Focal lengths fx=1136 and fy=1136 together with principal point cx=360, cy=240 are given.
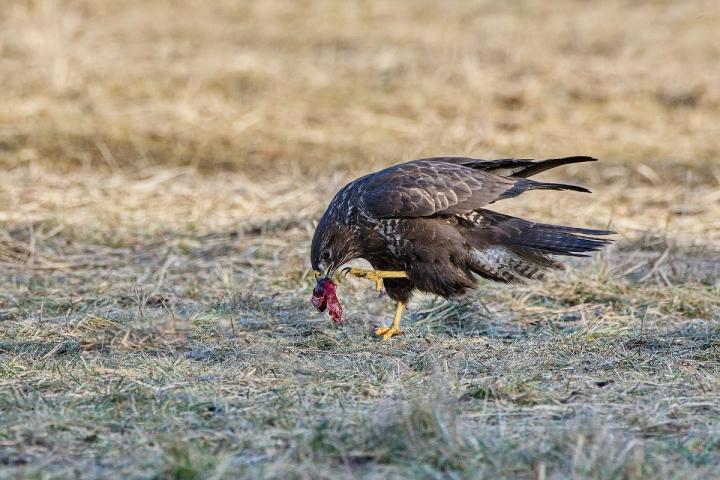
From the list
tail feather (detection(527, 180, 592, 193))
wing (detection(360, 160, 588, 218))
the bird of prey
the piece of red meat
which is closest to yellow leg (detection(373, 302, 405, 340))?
the bird of prey

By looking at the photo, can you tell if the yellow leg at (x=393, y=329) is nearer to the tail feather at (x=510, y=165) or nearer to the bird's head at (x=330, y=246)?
the bird's head at (x=330, y=246)

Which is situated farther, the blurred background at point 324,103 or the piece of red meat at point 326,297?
the blurred background at point 324,103

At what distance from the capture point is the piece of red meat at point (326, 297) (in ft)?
18.4

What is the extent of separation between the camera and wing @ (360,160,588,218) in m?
5.55

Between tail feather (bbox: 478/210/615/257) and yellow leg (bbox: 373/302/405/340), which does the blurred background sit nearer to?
yellow leg (bbox: 373/302/405/340)

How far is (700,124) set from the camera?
11.4m

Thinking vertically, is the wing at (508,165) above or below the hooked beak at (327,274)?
above

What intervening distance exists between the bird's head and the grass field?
1.17ft

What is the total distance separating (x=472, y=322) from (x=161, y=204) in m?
3.40

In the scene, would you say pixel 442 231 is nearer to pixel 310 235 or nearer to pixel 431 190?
pixel 431 190

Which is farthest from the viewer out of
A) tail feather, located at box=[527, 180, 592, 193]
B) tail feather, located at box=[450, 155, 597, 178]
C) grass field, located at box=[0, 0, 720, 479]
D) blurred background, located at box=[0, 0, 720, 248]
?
blurred background, located at box=[0, 0, 720, 248]

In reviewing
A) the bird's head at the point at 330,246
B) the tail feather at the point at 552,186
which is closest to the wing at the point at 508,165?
the tail feather at the point at 552,186

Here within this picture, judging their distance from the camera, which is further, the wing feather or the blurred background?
the blurred background

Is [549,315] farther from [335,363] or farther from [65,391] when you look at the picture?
[65,391]
